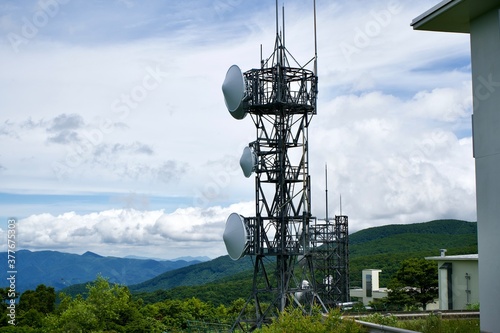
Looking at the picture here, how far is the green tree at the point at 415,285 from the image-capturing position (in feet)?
140

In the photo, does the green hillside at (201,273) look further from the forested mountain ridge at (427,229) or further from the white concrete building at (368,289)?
the white concrete building at (368,289)

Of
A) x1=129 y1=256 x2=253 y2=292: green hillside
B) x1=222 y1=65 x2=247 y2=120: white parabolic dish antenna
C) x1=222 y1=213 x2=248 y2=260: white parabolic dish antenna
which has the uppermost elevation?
x1=222 y1=65 x2=247 y2=120: white parabolic dish antenna

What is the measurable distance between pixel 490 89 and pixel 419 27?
2077mm

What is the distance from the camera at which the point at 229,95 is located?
2355 cm

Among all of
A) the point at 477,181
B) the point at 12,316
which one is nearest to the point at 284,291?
the point at 477,181

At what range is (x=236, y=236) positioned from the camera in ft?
74.2

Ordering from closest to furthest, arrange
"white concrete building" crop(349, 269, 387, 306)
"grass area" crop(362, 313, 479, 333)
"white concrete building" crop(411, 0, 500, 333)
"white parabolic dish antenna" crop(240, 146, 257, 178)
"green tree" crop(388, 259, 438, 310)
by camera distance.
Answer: "white concrete building" crop(411, 0, 500, 333) → "grass area" crop(362, 313, 479, 333) → "white parabolic dish antenna" crop(240, 146, 257, 178) → "green tree" crop(388, 259, 438, 310) → "white concrete building" crop(349, 269, 387, 306)

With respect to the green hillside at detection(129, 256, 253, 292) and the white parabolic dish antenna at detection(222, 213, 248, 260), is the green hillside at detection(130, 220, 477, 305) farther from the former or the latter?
the white parabolic dish antenna at detection(222, 213, 248, 260)

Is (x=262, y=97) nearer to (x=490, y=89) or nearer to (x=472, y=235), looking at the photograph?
(x=490, y=89)

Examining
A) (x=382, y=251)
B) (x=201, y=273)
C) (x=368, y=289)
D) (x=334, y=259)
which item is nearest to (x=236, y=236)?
(x=334, y=259)

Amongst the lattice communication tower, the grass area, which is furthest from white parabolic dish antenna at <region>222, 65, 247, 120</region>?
the grass area

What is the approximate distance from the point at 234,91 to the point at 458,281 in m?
14.8

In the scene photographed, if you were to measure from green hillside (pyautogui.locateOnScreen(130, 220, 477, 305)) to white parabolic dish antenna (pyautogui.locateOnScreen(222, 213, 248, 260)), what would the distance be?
38444 mm

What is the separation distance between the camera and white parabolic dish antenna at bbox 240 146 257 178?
23.5m
